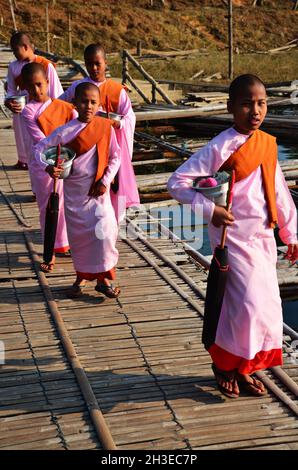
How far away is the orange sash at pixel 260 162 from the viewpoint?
151 inches

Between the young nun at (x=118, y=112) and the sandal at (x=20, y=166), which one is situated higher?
the young nun at (x=118, y=112)

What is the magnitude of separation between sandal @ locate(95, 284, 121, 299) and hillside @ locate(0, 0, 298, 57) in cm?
2940

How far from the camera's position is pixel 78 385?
4.23m

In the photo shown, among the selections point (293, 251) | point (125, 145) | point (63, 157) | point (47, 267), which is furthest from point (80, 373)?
point (125, 145)

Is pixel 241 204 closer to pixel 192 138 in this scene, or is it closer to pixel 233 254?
pixel 233 254

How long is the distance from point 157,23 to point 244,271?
38805mm

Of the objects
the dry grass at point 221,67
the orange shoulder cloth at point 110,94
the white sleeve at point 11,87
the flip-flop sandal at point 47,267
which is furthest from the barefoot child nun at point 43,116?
the dry grass at point 221,67

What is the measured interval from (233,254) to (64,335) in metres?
1.47

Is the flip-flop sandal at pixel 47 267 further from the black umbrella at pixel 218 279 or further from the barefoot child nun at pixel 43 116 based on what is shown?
the black umbrella at pixel 218 279

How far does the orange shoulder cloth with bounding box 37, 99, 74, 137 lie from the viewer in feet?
20.9

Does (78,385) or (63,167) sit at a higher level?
(63,167)

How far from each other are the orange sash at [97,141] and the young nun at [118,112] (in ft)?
3.75

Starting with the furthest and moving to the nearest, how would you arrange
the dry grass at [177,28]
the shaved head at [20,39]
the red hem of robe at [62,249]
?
1. the dry grass at [177,28]
2. the shaved head at [20,39]
3. the red hem of robe at [62,249]
